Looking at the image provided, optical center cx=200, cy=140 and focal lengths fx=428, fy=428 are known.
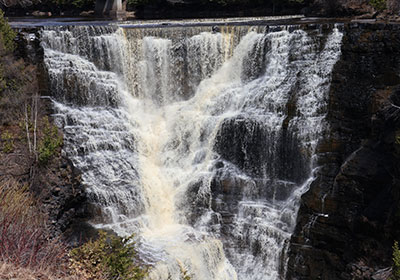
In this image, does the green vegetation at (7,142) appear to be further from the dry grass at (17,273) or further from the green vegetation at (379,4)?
the green vegetation at (379,4)

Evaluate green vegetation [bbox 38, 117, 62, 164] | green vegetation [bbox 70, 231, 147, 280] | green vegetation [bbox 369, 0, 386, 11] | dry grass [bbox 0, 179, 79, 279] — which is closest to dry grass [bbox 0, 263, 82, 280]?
dry grass [bbox 0, 179, 79, 279]

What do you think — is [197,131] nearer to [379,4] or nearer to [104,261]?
[104,261]

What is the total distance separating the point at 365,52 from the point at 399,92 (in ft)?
8.63

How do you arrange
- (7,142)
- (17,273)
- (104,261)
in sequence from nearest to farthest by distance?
1. (17,273)
2. (104,261)
3. (7,142)

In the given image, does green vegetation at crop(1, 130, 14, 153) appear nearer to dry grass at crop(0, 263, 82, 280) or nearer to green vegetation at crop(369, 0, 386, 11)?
dry grass at crop(0, 263, 82, 280)

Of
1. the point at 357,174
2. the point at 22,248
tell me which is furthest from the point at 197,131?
the point at 22,248

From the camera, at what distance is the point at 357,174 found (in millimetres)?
15469

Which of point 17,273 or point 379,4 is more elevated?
point 379,4

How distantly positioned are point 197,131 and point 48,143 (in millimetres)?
6578

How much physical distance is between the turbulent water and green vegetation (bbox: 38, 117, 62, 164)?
25.8 inches

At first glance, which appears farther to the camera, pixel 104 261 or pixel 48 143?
pixel 48 143

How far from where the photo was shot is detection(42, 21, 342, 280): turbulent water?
1709 cm

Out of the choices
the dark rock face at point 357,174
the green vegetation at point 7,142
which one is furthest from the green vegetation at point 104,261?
the green vegetation at point 7,142

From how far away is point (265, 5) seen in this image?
3625 centimetres
